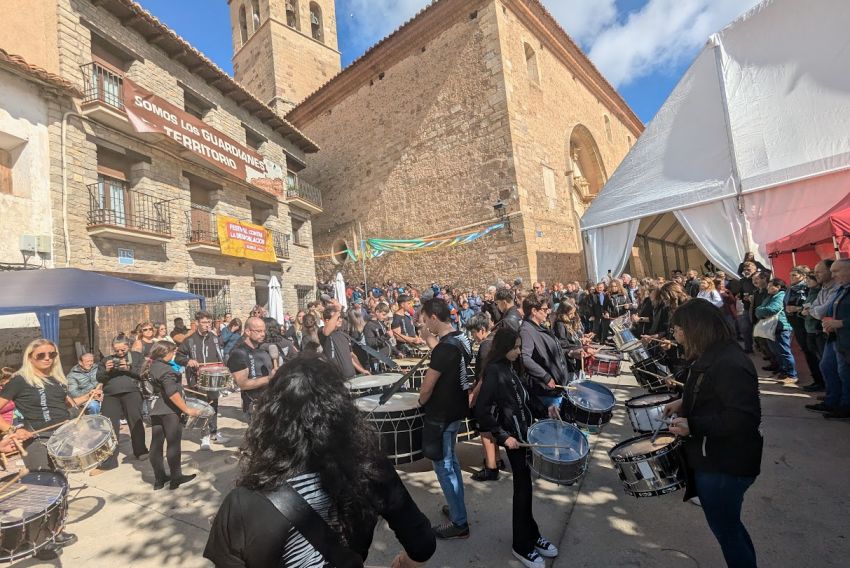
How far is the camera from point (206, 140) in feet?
39.2

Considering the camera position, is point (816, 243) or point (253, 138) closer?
point (816, 243)

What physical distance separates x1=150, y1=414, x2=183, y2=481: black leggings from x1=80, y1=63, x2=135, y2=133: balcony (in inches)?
346

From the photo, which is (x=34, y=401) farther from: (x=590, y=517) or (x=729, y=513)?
(x=729, y=513)

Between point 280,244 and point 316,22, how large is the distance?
17546 millimetres

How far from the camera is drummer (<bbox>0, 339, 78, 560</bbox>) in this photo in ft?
11.6

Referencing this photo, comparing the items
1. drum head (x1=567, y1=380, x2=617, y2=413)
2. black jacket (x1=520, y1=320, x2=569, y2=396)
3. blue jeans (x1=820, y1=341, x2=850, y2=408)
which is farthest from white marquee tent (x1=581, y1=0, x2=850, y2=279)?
black jacket (x1=520, y1=320, x2=569, y2=396)

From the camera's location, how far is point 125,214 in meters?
10.4

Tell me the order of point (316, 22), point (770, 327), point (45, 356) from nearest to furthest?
point (45, 356)
point (770, 327)
point (316, 22)

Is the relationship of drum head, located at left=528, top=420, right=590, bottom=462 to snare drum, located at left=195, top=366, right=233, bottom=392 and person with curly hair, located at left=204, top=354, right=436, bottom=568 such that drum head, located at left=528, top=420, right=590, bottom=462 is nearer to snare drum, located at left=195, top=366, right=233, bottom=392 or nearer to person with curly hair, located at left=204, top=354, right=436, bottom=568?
person with curly hair, located at left=204, top=354, right=436, bottom=568

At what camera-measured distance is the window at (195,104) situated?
12.8 meters

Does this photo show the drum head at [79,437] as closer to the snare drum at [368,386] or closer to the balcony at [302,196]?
the snare drum at [368,386]

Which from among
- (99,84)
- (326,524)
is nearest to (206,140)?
(99,84)

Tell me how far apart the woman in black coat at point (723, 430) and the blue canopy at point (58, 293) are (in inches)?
279

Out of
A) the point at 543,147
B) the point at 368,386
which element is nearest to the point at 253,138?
the point at 543,147
